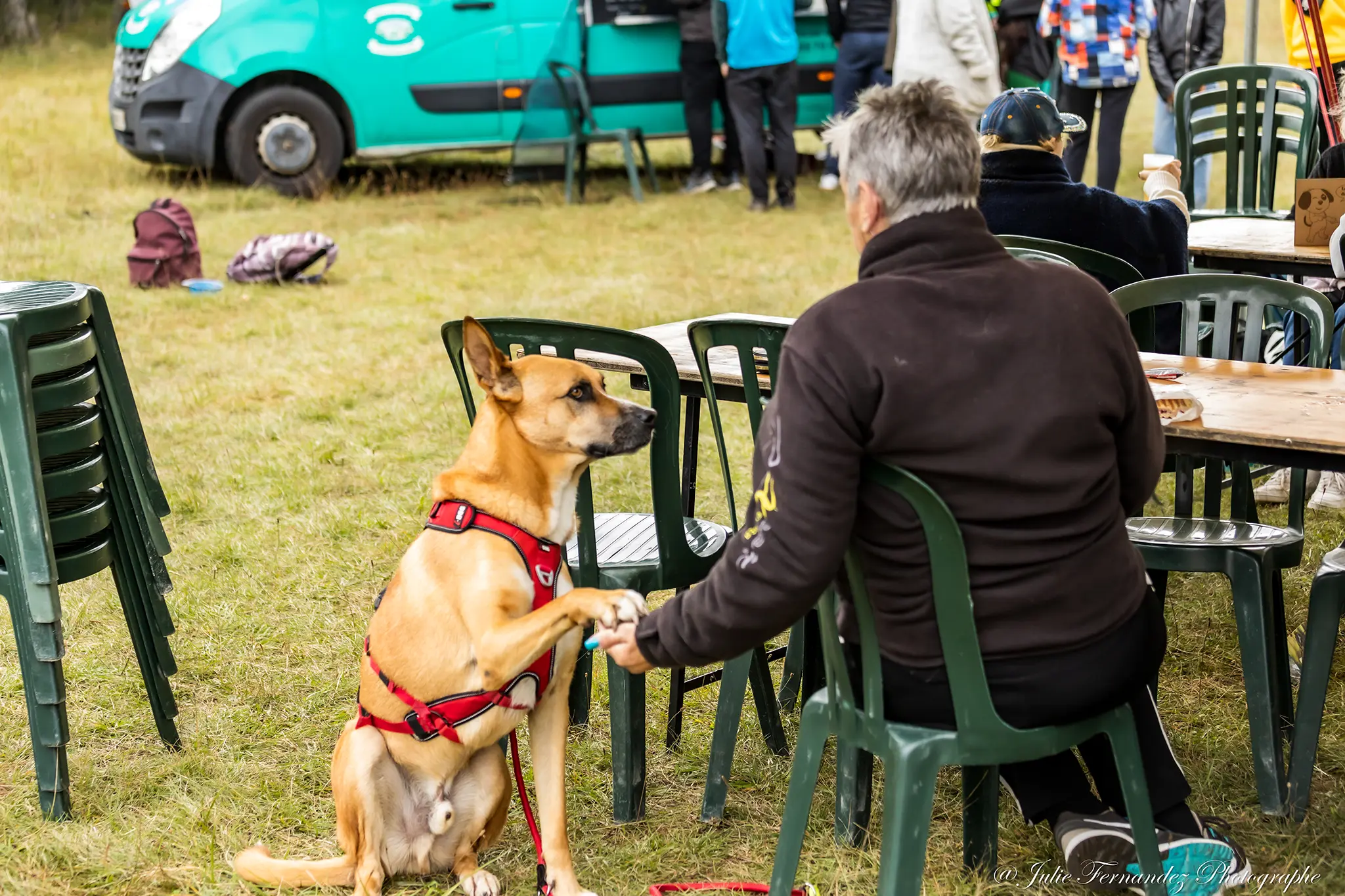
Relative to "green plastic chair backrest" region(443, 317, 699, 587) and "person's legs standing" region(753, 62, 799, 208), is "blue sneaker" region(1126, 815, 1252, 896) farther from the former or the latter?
"person's legs standing" region(753, 62, 799, 208)

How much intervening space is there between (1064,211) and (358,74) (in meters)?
8.55

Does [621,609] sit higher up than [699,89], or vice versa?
[699,89]

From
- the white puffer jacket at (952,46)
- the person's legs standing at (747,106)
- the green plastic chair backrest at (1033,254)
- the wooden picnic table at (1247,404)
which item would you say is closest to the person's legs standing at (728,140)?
the person's legs standing at (747,106)

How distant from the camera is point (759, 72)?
10766 mm

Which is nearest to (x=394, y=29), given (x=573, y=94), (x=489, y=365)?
(x=573, y=94)

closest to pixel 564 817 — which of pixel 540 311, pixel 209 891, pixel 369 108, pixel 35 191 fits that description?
pixel 209 891

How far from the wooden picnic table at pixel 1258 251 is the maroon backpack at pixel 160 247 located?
6.35 meters

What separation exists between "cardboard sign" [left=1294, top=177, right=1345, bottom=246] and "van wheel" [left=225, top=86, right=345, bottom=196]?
28.4 ft

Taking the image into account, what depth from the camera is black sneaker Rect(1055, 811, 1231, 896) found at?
8.32ft

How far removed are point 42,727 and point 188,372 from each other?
4338mm

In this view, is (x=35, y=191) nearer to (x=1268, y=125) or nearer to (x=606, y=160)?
(x=606, y=160)

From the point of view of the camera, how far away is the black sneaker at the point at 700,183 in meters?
12.3

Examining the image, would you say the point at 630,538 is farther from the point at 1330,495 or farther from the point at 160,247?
the point at 160,247

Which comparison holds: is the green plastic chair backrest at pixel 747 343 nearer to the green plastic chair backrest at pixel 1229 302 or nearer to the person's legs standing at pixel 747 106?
the green plastic chair backrest at pixel 1229 302
